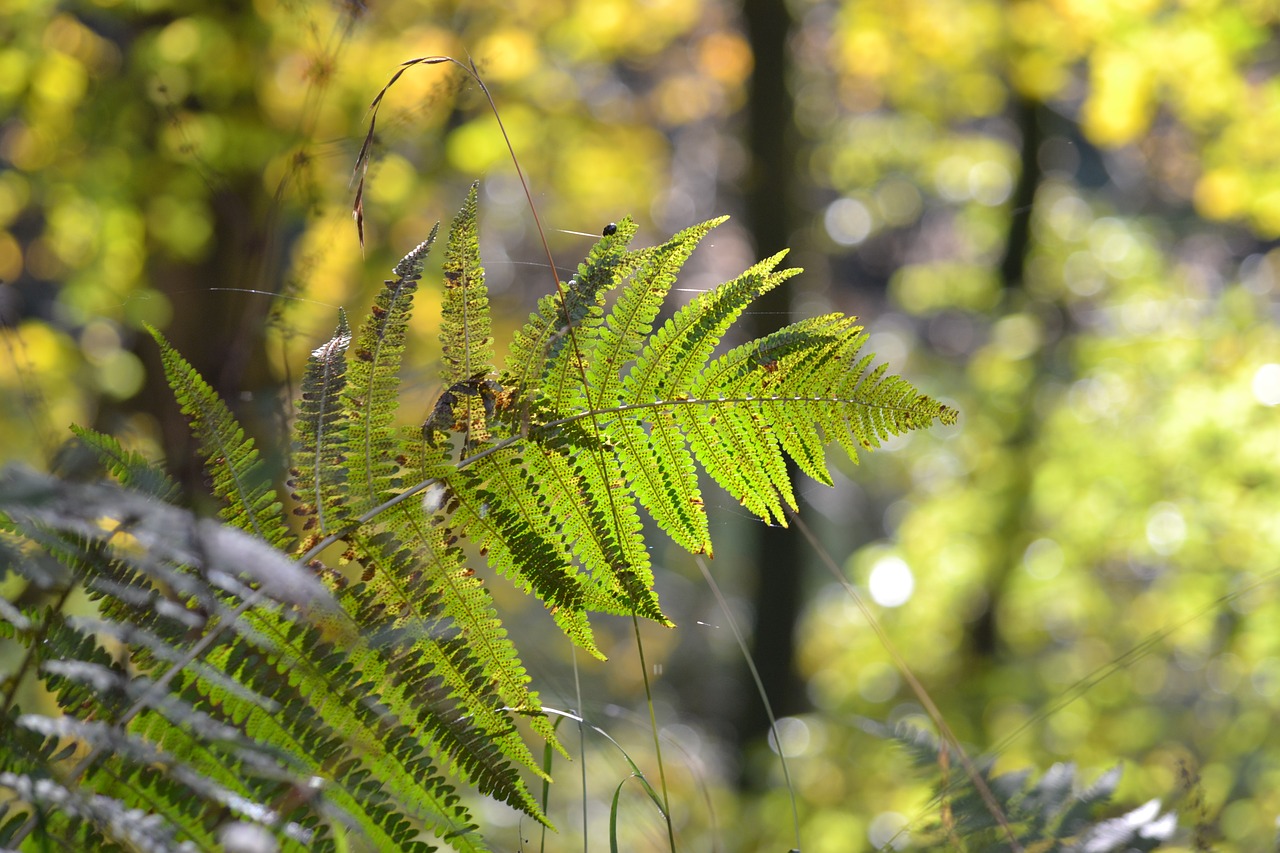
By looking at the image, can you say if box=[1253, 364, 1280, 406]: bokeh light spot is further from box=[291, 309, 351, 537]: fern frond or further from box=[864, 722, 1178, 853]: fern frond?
box=[291, 309, 351, 537]: fern frond

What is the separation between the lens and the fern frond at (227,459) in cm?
81

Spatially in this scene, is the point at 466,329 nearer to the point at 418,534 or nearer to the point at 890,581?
the point at 418,534

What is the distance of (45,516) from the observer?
0.63 m

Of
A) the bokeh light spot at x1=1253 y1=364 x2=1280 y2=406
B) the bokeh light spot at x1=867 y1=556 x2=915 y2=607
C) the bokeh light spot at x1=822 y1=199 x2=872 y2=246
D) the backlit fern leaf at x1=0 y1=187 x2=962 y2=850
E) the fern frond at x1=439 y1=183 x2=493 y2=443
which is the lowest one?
the backlit fern leaf at x1=0 y1=187 x2=962 y2=850

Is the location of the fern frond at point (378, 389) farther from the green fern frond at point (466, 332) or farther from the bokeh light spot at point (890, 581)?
the bokeh light spot at point (890, 581)

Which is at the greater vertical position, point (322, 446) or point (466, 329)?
point (466, 329)

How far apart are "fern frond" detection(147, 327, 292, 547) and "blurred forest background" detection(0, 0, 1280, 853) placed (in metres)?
0.68

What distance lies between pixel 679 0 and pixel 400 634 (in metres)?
6.07

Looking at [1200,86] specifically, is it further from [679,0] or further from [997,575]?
[679,0]

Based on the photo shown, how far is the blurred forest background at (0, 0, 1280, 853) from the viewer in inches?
124

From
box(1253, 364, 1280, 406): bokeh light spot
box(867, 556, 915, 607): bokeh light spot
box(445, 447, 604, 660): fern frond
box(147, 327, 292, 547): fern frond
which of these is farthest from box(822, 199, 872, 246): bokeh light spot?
box(147, 327, 292, 547): fern frond

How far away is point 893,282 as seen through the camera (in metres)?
6.13

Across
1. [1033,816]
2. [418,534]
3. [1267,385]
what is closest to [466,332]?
[418,534]

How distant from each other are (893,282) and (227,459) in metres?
5.86
